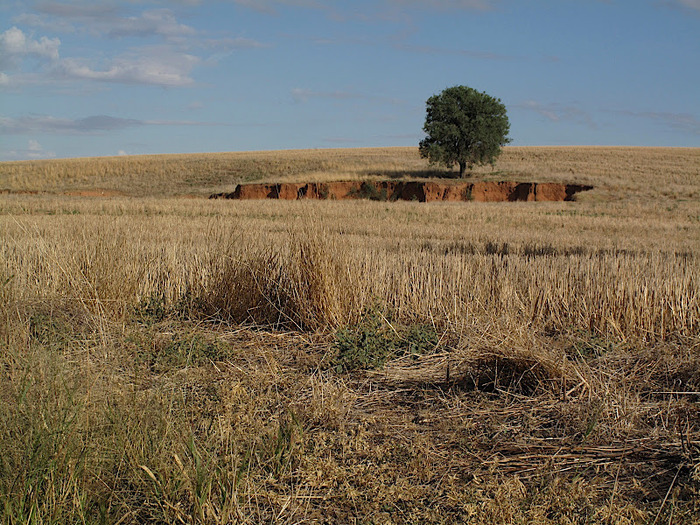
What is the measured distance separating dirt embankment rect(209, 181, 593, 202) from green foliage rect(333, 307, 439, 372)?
28.5 meters

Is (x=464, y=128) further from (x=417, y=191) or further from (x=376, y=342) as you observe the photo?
(x=376, y=342)

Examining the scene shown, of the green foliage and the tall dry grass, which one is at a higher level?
the tall dry grass

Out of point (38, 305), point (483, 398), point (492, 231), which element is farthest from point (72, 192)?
point (483, 398)

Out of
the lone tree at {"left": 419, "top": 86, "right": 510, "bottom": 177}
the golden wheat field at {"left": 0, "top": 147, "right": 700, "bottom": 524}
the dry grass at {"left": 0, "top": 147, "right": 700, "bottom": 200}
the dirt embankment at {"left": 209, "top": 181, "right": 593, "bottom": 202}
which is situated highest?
the lone tree at {"left": 419, "top": 86, "right": 510, "bottom": 177}

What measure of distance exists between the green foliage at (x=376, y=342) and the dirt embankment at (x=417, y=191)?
28.5 m

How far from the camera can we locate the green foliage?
15.5 feet

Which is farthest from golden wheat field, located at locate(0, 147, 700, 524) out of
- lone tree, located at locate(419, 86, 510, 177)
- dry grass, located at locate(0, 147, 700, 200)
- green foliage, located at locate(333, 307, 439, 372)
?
lone tree, located at locate(419, 86, 510, 177)

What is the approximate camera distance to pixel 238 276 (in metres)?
6.09

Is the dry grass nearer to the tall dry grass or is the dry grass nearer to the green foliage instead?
Result: the tall dry grass

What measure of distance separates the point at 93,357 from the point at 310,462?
7.37 feet

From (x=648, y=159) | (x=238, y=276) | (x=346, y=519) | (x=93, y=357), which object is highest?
(x=648, y=159)

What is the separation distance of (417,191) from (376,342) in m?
30.5

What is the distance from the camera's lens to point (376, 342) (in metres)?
5.04

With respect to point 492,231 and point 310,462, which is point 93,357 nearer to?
point 310,462
